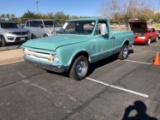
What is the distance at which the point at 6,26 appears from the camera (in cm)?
1169

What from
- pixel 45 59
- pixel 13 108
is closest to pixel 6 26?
pixel 45 59

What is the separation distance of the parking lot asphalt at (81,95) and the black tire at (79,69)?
0.20m

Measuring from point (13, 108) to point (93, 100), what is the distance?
1.82 meters

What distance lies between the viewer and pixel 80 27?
5906 mm

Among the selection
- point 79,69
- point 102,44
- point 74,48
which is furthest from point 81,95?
point 102,44

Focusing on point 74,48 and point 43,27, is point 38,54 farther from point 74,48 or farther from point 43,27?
point 43,27

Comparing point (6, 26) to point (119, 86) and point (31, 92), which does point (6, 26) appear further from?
point (119, 86)

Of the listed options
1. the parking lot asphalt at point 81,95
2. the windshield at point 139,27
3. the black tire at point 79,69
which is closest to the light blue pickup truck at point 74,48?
the black tire at point 79,69

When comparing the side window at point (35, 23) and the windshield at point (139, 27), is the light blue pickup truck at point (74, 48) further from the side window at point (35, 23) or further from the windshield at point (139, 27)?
the side window at point (35, 23)

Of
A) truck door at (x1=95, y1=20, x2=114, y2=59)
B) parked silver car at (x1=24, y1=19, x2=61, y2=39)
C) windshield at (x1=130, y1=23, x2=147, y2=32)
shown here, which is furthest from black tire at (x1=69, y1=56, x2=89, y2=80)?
windshield at (x1=130, y1=23, x2=147, y2=32)

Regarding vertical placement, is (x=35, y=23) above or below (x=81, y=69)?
above

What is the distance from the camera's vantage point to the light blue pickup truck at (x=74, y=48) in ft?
14.4

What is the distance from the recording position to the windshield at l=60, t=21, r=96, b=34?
573cm

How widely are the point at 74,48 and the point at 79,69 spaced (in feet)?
2.70
